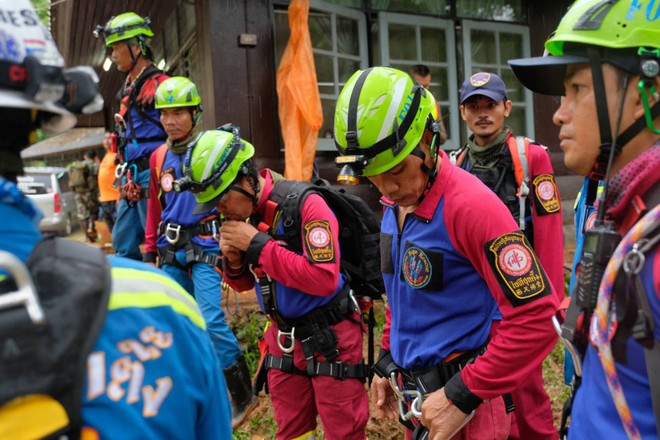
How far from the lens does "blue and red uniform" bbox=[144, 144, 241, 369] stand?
4559 millimetres

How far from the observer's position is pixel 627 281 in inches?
50.1

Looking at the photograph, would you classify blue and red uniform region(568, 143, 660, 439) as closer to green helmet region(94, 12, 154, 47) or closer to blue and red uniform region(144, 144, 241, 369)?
blue and red uniform region(144, 144, 241, 369)

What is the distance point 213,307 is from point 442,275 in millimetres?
2646

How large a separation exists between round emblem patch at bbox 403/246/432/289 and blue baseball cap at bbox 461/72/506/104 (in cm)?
226

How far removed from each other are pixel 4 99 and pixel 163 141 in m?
4.76

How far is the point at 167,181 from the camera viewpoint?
4.78 m

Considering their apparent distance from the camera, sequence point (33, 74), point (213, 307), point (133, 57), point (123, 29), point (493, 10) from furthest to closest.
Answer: point (493, 10) < point (133, 57) < point (123, 29) < point (213, 307) < point (33, 74)

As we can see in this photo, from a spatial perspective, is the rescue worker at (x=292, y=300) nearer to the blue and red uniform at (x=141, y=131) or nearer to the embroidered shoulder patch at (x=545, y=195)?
the embroidered shoulder patch at (x=545, y=195)

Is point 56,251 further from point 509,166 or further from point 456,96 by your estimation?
point 456,96

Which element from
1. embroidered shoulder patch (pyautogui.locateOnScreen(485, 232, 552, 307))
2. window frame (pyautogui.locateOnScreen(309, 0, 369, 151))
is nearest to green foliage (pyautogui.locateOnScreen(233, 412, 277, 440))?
embroidered shoulder patch (pyautogui.locateOnScreen(485, 232, 552, 307))

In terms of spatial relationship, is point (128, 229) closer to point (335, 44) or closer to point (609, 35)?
point (335, 44)

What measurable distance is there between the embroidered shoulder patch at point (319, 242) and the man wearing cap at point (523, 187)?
54.9 inches

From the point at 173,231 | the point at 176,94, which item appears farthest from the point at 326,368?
the point at 176,94

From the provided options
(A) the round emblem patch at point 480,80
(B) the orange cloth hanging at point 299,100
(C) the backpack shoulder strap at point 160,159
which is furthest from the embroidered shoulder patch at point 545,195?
(B) the orange cloth hanging at point 299,100
